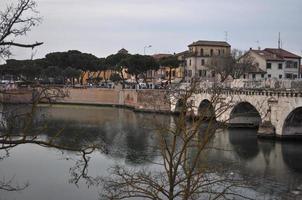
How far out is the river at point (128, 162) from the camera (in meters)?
22.5

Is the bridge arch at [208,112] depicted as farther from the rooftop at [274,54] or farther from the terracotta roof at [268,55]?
the rooftop at [274,54]

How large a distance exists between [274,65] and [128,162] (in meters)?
56.4

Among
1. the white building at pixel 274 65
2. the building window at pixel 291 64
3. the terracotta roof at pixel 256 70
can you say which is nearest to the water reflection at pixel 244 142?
the terracotta roof at pixel 256 70

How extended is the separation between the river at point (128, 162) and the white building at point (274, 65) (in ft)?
116

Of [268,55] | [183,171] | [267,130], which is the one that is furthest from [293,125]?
[268,55]

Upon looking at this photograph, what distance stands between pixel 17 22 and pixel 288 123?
115 feet

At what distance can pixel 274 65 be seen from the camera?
263 feet

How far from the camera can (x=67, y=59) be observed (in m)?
94.4

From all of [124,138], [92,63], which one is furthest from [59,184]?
[92,63]

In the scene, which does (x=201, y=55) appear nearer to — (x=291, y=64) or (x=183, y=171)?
(x=291, y=64)

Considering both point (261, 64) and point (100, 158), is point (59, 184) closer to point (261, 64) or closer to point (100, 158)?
point (100, 158)

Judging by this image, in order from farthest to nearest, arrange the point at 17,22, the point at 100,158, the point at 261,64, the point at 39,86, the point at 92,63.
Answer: the point at 92,63, the point at 261,64, the point at 100,158, the point at 39,86, the point at 17,22

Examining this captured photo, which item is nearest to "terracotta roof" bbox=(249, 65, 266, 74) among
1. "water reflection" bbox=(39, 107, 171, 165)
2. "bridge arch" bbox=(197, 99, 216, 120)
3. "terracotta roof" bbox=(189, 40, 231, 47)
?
"terracotta roof" bbox=(189, 40, 231, 47)

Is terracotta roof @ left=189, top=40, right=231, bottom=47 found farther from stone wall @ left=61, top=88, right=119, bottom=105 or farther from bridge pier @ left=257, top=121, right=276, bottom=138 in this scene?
bridge pier @ left=257, top=121, right=276, bottom=138
